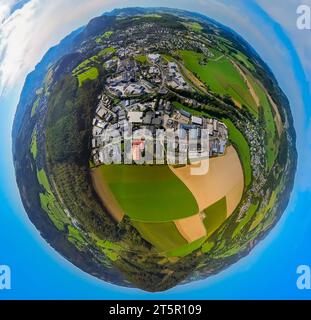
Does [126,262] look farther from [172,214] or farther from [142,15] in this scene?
[142,15]

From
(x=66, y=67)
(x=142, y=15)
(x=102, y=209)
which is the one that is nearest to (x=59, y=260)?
(x=102, y=209)

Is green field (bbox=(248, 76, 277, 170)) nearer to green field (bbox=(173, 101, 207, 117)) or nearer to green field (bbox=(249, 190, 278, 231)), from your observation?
green field (bbox=(249, 190, 278, 231))

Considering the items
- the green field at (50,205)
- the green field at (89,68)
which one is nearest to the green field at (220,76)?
the green field at (89,68)

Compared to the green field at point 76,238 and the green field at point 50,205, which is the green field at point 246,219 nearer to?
the green field at point 76,238

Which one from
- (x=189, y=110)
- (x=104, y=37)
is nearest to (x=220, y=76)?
(x=189, y=110)

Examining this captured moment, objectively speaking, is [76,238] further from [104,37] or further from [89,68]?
[104,37]

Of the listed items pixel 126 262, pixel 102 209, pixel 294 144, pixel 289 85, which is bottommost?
pixel 126 262
